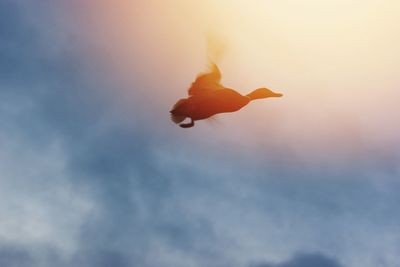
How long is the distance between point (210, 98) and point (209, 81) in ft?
2.78

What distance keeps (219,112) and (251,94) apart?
250 cm

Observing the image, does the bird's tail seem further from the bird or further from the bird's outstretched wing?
the bird's outstretched wing

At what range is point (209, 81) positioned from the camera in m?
32.2

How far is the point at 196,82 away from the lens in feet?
107

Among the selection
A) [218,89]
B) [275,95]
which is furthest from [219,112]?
[275,95]

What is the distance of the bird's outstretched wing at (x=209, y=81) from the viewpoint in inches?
1261

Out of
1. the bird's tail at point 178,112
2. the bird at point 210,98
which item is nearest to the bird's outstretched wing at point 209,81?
the bird at point 210,98

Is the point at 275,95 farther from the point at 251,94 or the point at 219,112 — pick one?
the point at 219,112

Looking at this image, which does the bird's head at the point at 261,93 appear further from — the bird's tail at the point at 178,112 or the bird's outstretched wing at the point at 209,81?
the bird's tail at the point at 178,112

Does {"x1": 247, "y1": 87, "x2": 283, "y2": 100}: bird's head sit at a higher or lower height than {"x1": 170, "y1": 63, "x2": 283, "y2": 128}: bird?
higher

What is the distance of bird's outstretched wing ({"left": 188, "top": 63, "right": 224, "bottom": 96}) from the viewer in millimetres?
32031

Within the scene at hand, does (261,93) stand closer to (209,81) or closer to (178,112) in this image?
(209,81)

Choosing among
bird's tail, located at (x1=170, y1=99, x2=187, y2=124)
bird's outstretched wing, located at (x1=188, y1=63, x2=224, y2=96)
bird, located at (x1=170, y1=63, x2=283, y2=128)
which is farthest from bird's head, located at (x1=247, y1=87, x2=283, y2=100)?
bird's tail, located at (x1=170, y1=99, x2=187, y2=124)

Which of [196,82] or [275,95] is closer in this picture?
[196,82]
